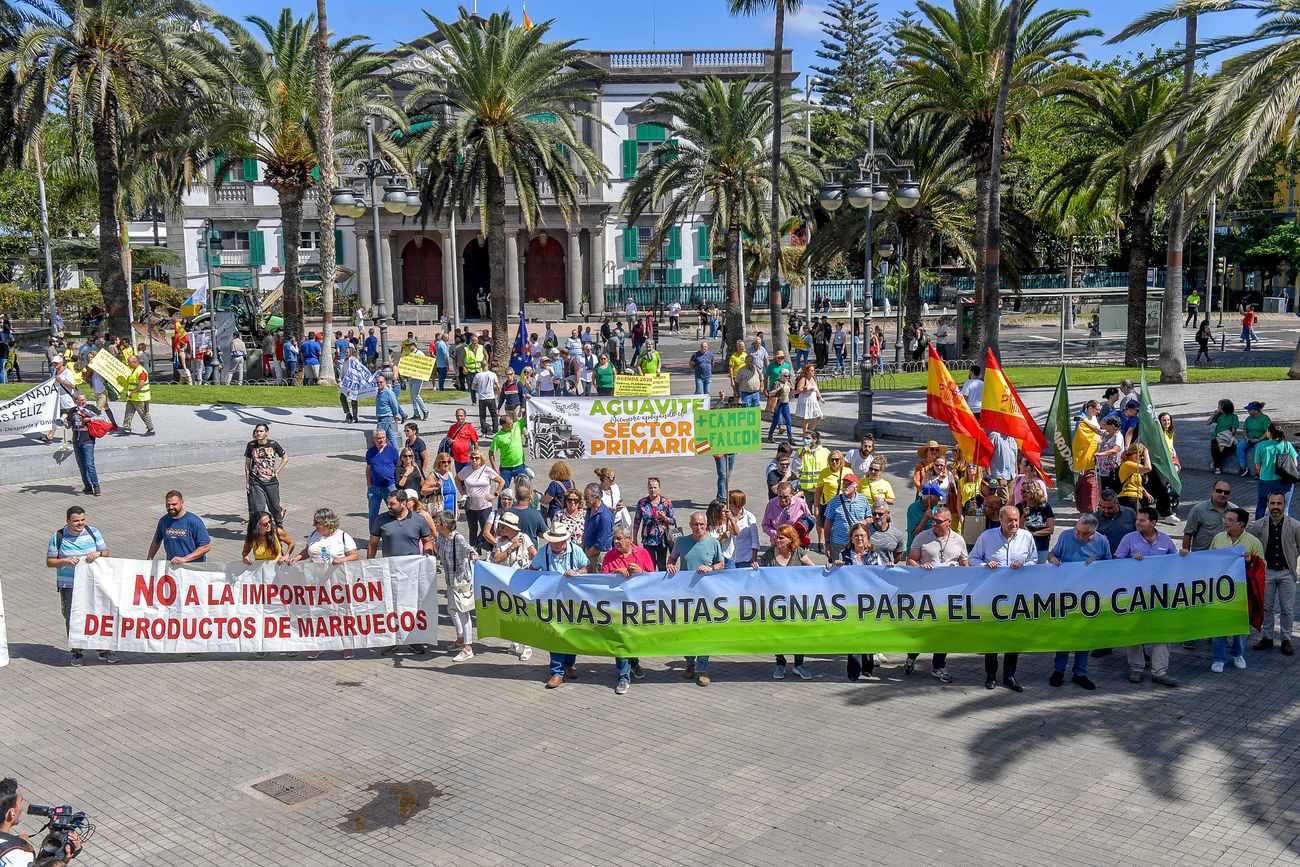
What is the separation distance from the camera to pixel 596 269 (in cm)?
5769

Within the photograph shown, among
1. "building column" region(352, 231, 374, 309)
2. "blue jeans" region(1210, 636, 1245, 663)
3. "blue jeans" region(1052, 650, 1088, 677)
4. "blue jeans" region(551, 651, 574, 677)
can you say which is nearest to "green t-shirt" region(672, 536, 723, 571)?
"blue jeans" region(551, 651, 574, 677)

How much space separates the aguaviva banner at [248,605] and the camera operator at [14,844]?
499cm

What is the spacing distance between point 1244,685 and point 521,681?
616 centimetres

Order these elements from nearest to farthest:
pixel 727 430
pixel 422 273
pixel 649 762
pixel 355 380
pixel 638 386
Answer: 1. pixel 649 762
2. pixel 727 430
3. pixel 638 386
4. pixel 355 380
5. pixel 422 273

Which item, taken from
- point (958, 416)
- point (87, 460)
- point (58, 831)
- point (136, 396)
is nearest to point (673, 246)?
point (136, 396)

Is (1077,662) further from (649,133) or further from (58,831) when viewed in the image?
(649,133)

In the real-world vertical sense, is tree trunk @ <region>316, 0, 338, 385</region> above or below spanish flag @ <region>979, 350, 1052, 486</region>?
above

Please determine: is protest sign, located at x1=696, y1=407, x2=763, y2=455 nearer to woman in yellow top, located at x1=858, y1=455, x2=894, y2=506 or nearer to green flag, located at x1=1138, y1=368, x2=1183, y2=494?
woman in yellow top, located at x1=858, y1=455, x2=894, y2=506

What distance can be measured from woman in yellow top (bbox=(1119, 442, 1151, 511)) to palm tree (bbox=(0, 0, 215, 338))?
80.9ft

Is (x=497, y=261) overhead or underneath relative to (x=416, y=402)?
overhead

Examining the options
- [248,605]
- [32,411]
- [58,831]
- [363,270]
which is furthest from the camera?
[363,270]

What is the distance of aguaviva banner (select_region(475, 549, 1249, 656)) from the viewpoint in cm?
1034

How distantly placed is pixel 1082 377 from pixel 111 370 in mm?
→ 21504

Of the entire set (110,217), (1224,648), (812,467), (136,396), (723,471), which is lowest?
(1224,648)
